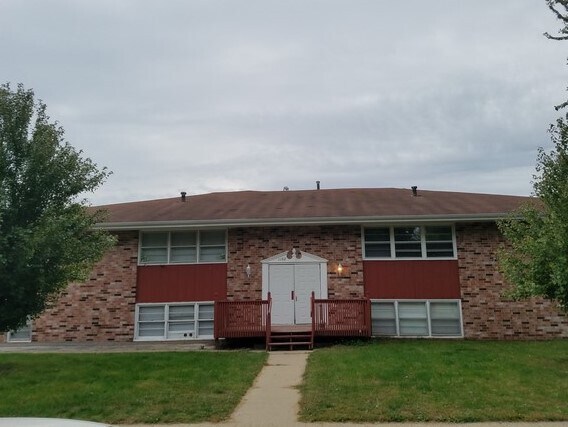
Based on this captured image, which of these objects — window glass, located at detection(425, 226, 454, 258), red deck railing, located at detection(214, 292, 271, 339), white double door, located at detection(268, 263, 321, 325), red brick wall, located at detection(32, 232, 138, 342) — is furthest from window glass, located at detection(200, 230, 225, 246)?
window glass, located at detection(425, 226, 454, 258)

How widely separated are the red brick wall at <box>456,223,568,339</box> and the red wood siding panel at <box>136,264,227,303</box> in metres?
7.71

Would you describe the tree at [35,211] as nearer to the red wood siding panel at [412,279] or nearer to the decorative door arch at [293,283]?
the decorative door arch at [293,283]

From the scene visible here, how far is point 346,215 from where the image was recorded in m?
16.8

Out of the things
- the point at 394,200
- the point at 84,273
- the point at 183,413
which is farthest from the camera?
the point at 394,200

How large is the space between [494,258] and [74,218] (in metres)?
12.4

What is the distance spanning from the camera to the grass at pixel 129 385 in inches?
294

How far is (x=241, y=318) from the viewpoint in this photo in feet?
50.1

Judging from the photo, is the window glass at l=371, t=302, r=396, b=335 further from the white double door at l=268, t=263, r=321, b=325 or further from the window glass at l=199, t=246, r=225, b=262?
the window glass at l=199, t=246, r=225, b=262

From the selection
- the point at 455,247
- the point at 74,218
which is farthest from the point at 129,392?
the point at 455,247

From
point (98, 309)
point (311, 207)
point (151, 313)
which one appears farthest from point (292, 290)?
point (98, 309)

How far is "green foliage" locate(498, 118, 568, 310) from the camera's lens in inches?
404

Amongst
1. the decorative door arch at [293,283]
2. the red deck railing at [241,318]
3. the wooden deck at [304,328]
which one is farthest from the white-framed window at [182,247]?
the wooden deck at [304,328]

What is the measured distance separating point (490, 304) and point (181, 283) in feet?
32.3

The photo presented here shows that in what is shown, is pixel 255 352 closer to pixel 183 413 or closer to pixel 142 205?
pixel 183 413
